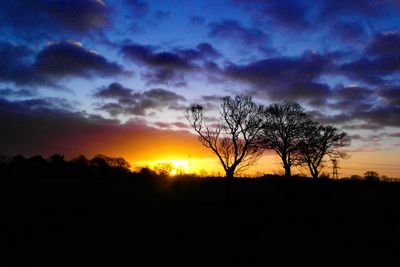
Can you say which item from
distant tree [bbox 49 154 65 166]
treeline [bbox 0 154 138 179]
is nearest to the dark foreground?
treeline [bbox 0 154 138 179]

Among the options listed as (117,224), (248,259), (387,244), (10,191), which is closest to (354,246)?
(387,244)

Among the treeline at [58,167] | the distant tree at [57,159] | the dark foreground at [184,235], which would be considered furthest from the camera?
the distant tree at [57,159]

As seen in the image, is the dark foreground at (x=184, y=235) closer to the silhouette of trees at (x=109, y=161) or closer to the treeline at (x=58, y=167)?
the treeline at (x=58, y=167)

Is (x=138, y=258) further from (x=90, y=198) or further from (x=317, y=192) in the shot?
(x=317, y=192)

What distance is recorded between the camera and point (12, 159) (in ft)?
349

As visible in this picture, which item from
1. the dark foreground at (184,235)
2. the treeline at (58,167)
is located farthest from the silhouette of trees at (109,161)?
the dark foreground at (184,235)

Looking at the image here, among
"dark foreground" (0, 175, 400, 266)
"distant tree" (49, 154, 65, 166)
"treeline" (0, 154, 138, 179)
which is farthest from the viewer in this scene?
"distant tree" (49, 154, 65, 166)

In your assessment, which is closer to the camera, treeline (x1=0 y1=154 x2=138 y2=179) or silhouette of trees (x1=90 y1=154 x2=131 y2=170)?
treeline (x1=0 y1=154 x2=138 y2=179)

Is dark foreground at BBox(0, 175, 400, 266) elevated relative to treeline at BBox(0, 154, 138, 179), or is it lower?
lower

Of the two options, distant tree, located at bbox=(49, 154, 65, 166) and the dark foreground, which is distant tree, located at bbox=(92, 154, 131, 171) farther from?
the dark foreground

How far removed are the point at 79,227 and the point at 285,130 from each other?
38.6m

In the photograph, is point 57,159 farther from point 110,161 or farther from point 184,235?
point 184,235

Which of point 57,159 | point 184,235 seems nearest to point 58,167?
point 57,159

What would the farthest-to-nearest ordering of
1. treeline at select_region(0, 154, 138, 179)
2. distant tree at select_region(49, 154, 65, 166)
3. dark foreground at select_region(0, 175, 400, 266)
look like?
distant tree at select_region(49, 154, 65, 166)
treeline at select_region(0, 154, 138, 179)
dark foreground at select_region(0, 175, 400, 266)
